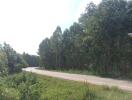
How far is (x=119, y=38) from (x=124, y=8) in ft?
12.0

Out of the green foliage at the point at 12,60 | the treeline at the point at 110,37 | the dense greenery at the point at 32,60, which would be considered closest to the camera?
the green foliage at the point at 12,60

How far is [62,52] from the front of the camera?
65.9 meters

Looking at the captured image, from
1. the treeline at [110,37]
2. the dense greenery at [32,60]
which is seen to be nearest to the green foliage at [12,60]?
the treeline at [110,37]

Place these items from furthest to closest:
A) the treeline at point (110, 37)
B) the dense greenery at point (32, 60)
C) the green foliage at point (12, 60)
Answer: the dense greenery at point (32, 60)
the treeline at point (110, 37)
the green foliage at point (12, 60)

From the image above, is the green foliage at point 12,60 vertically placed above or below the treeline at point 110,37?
below

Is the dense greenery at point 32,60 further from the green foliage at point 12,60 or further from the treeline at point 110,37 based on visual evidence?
the green foliage at point 12,60

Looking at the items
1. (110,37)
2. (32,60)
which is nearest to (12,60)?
(110,37)

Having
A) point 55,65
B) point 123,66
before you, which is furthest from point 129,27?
point 55,65

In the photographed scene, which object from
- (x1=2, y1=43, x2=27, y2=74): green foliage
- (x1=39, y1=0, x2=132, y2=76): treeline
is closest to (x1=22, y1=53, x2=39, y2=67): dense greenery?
(x1=39, y1=0, x2=132, y2=76): treeline

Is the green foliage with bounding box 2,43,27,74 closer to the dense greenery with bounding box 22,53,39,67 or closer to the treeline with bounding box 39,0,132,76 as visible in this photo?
the treeline with bounding box 39,0,132,76

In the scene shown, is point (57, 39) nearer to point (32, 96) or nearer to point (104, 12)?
point (104, 12)

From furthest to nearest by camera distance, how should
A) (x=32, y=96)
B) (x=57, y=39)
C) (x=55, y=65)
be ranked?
(x=55, y=65)
(x=57, y=39)
(x=32, y=96)

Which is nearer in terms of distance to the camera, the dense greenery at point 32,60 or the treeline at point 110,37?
the treeline at point 110,37

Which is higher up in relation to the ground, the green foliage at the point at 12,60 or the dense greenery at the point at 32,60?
the dense greenery at the point at 32,60
